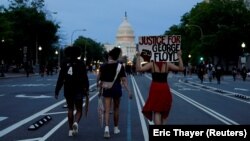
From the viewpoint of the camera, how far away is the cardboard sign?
9.55 metres

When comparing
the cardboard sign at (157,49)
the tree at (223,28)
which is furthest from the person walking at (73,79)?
the tree at (223,28)

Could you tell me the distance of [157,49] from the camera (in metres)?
9.60

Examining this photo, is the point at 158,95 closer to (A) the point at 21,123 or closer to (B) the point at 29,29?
(A) the point at 21,123

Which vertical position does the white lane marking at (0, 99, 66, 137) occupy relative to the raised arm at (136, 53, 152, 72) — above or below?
below

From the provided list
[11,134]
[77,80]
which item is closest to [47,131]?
[11,134]

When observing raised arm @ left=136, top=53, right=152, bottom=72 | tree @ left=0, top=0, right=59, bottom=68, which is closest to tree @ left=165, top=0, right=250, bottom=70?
tree @ left=0, top=0, right=59, bottom=68

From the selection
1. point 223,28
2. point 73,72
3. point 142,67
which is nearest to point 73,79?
point 73,72

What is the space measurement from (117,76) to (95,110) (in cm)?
777

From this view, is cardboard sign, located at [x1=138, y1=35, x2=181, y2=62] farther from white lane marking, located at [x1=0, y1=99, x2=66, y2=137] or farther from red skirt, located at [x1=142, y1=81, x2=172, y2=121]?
white lane marking, located at [x1=0, y1=99, x2=66, y2=137]

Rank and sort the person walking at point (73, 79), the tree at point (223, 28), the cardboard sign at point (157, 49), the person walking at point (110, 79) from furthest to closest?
the tree at point (223, 28)
the person walking at point (110, 79)
the person walking at point (73, 79)
the cardboard sign at point (157, 49)

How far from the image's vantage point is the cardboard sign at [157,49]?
9.55 meters

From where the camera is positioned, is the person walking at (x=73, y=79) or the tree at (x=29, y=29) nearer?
the person walking at (x=73, y=79)

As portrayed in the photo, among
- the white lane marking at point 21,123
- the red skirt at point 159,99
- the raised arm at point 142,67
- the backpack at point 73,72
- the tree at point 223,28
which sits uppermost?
the tree at point 223,28

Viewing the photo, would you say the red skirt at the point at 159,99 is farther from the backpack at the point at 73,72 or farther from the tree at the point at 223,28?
the tree at the point at 223,28
